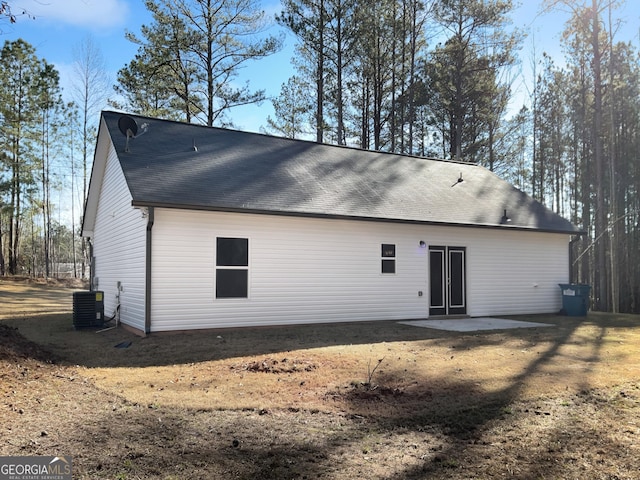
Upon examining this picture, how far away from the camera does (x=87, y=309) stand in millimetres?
10734

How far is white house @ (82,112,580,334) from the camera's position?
9.44 meters

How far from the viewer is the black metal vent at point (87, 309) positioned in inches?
419

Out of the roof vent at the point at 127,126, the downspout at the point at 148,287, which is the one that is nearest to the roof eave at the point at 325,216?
the downspout at the point at 148,287

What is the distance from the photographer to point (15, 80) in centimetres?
2716

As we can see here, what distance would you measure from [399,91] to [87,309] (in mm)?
20491

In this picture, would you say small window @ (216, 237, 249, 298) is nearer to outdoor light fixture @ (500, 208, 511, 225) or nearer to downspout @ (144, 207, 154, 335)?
downspout @ (144, 207, 154, 335)

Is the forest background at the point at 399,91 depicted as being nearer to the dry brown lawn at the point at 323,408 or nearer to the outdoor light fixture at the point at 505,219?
the outdoor light fixture at the point at 505,219

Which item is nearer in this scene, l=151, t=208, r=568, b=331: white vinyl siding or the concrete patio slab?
l=151, t=208, r=568, b=331: white vinyl siding

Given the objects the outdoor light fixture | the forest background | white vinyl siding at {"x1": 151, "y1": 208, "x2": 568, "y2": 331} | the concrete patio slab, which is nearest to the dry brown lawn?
white vinyl siding at {"x1": 151, "y1": 208, "x2": 568, "y2": 331}

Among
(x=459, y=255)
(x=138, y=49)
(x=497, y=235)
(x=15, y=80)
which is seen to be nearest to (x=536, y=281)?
(x=497, y=235)

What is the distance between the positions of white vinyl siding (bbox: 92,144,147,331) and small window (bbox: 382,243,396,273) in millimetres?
5747

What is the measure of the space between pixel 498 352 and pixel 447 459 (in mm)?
4770

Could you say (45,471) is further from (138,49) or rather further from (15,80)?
(15,80)

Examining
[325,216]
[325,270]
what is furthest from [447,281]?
[325,216]
